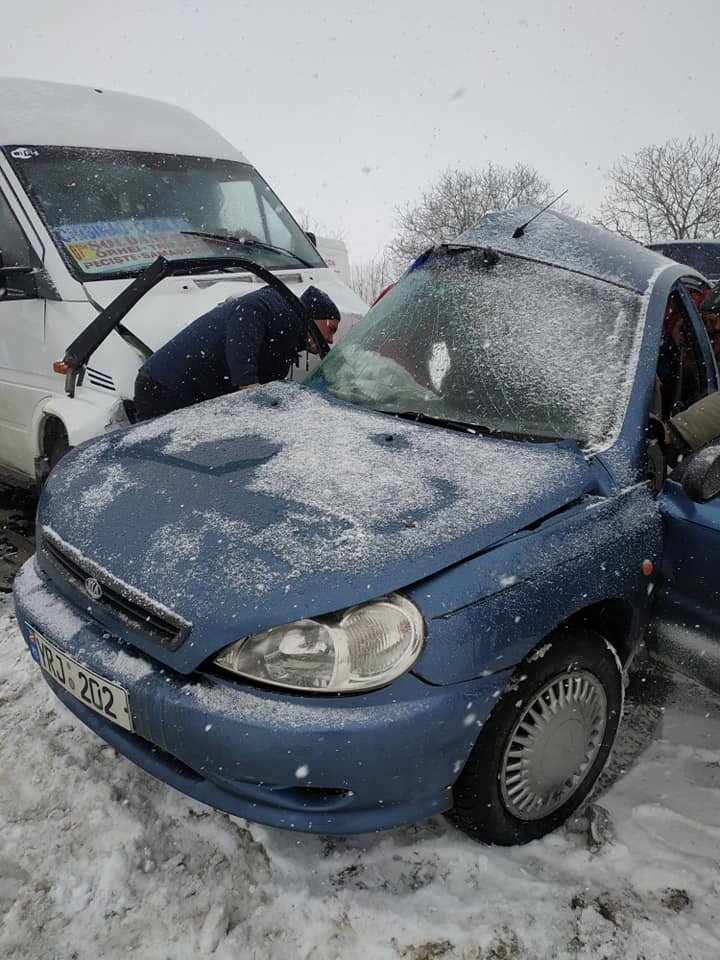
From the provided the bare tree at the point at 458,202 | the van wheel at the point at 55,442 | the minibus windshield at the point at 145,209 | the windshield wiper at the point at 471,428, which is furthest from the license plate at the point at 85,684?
the bare tree at the point at 458,202

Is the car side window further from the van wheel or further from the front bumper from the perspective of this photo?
the van wheel

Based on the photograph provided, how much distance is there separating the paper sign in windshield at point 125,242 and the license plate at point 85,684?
8.39 feet

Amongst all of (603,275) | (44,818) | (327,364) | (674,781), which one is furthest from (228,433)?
(674,781)

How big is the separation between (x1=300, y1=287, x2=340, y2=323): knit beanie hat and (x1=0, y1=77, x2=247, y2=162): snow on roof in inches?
66.5

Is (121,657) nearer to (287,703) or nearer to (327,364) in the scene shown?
(287,703)

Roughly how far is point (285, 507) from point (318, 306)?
7.77 ft

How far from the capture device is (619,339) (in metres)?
2.45

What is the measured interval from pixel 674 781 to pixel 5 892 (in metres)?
2.14

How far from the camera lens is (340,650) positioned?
5.48ft

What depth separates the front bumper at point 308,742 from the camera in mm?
1630

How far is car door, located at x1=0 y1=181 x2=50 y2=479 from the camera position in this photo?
394 cm

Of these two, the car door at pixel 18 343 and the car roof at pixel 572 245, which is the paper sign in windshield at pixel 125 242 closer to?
the car door at pixel 18 343

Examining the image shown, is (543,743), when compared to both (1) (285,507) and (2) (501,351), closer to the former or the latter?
(1) (285,507)

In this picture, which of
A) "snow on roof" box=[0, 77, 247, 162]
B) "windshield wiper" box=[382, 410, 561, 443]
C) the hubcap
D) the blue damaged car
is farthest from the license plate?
"snow on roof" box=[0, 77, 247, 162]
